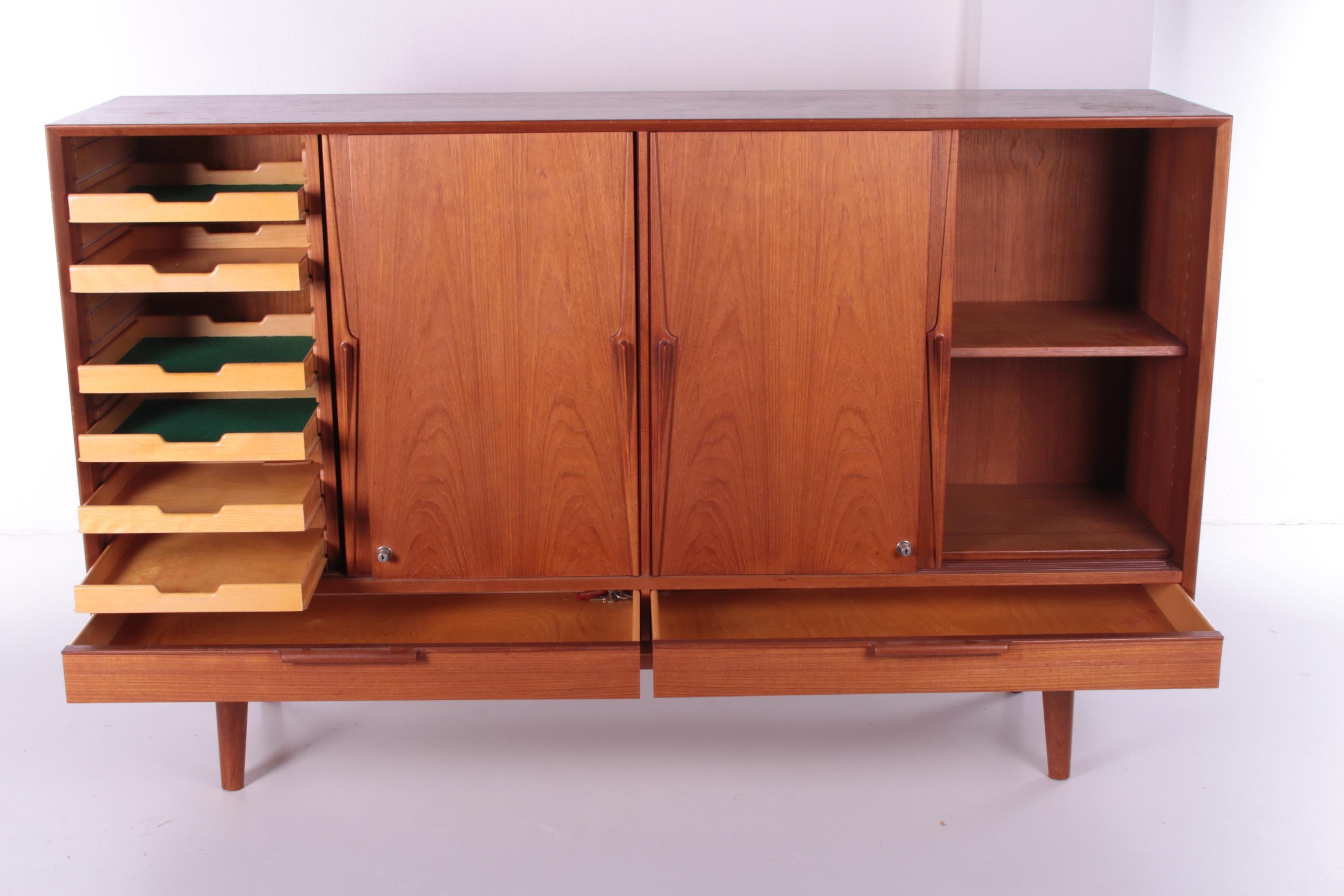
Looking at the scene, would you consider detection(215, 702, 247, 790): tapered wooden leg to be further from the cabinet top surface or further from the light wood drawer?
the cabinet top surface

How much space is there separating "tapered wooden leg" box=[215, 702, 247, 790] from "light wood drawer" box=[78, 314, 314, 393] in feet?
2.02

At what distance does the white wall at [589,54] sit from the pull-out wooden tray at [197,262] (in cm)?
84

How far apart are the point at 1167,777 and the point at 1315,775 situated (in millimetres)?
299

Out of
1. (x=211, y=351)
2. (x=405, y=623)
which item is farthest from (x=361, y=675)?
(x=211, y=351)

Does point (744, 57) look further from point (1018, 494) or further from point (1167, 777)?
point (1167, 777)

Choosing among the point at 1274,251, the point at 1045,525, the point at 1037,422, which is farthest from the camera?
the point at 1274,251

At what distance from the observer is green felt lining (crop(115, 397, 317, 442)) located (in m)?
2.39

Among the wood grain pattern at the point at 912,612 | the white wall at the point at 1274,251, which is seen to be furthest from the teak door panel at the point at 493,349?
the white wall at the point at 1274,251

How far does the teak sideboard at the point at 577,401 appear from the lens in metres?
2.25

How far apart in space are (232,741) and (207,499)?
1.58 ft

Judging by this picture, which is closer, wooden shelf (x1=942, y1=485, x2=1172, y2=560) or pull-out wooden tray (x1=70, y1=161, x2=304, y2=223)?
pull-out wooden tray (x1=70, y1=161, x2=304, y2=223)

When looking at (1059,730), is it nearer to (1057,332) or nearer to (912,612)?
(912,612)

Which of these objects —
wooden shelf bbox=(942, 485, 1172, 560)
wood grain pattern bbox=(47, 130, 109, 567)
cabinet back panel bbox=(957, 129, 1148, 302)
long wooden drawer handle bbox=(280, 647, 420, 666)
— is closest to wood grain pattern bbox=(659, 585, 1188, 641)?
wooden shelf bbox=(942, 485, 1172, 560)

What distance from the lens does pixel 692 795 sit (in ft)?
8.56
